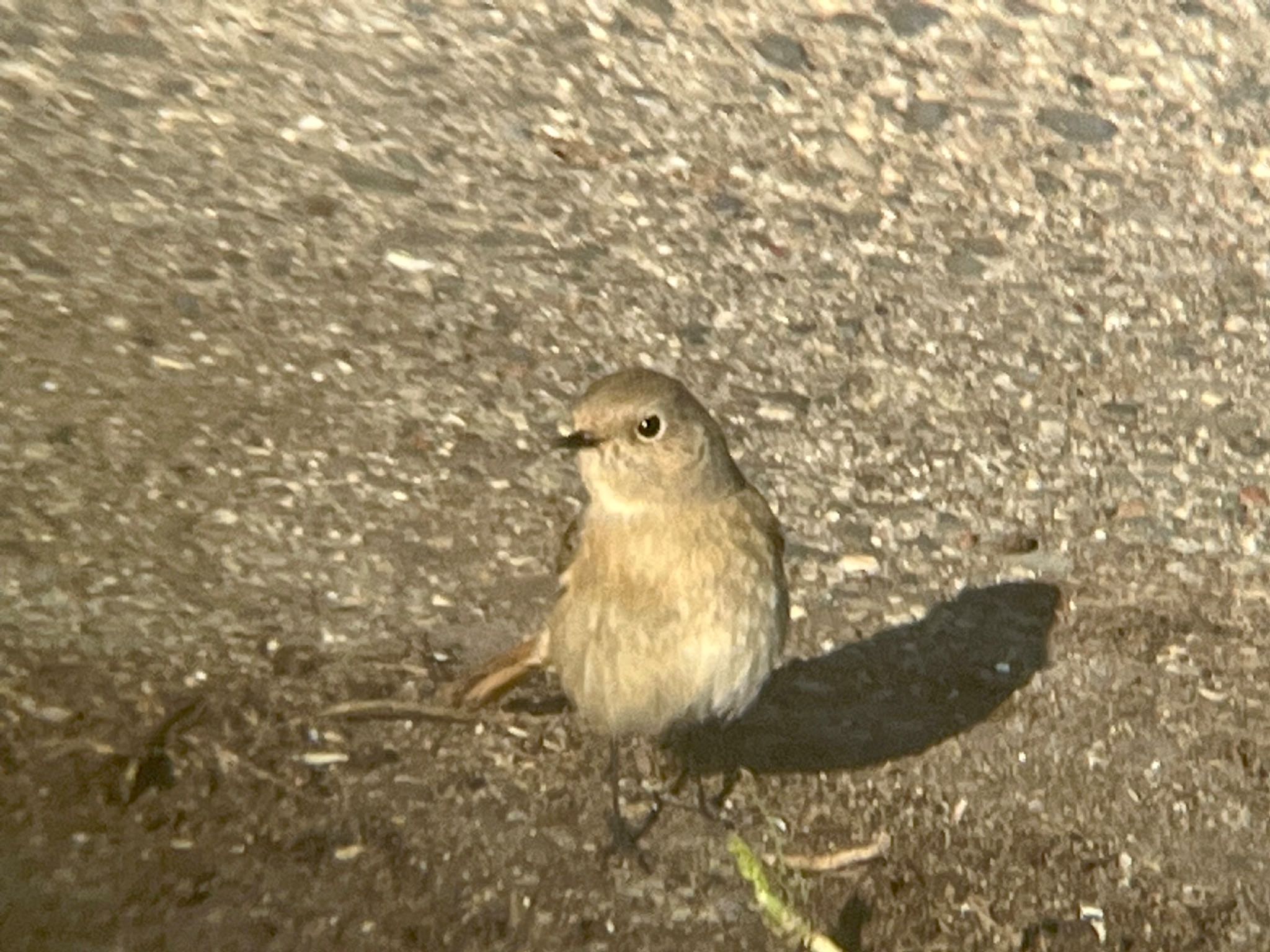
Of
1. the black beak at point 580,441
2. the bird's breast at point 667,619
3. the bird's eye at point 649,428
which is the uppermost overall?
the bird's eye at point 649,428

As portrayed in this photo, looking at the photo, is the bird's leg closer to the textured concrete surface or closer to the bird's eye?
the textured concrete surface

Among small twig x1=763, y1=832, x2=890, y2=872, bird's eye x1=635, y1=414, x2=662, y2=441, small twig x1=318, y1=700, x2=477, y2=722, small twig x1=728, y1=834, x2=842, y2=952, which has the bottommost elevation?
small twig x1=318, y1=700, x2=477, y2=722

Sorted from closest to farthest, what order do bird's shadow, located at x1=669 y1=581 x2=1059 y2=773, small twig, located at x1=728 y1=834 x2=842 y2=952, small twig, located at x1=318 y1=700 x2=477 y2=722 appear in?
small twig, located at x1=728 y1=834 x2=842 y2=952 < small twig, located at x1=318 y1=700 x2=477 y2=722 < bird's shadow, located at x1=669 y1=581 x2=1059 y2=773

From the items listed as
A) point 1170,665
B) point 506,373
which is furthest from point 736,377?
point 1170,665

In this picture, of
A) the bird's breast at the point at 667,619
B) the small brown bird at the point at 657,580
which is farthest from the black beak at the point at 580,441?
the bird's breast at the point at 667,619

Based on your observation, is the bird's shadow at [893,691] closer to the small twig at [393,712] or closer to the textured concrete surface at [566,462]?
the textured concrete surface at [566,462]

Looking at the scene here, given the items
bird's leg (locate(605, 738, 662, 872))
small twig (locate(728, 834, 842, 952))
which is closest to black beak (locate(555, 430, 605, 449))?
bird's leg (locate(605, 738, 662, 872))

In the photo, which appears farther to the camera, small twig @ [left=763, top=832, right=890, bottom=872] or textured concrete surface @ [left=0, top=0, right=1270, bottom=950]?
small twig @ [left=763, top=832, right=890, bottom=872]
